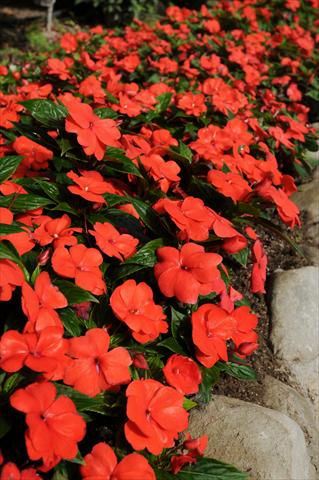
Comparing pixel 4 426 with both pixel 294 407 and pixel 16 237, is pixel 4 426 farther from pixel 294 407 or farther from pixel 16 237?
pixel 294 407

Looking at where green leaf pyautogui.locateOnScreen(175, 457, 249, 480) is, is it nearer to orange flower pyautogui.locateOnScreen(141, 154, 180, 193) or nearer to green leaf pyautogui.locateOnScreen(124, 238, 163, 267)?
green leaf pyautogui.locateOnScreen(124, 238, 163, 267)

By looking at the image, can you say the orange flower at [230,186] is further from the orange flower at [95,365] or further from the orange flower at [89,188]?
the orange flower at [95,365]

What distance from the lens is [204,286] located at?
5.61 ft

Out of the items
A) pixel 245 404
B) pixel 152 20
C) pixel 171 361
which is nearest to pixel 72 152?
pixel 171 361

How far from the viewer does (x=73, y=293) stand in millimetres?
1606

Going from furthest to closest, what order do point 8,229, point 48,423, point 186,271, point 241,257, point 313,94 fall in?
point 313,94
point 241,257
point 186,271
point 8,229
point 48,423

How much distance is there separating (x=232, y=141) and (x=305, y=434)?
5.03ft

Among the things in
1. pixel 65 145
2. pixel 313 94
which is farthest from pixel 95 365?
pixel 313 94

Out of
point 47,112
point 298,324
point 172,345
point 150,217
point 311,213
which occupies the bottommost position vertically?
point 298,324

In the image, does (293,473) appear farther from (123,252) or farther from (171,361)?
(123,252)

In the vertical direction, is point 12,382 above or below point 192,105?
below

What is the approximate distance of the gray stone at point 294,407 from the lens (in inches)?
87.4

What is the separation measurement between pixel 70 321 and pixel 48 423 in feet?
1.39

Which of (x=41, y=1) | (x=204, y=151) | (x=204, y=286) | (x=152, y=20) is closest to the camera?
(x=204, y=286)
